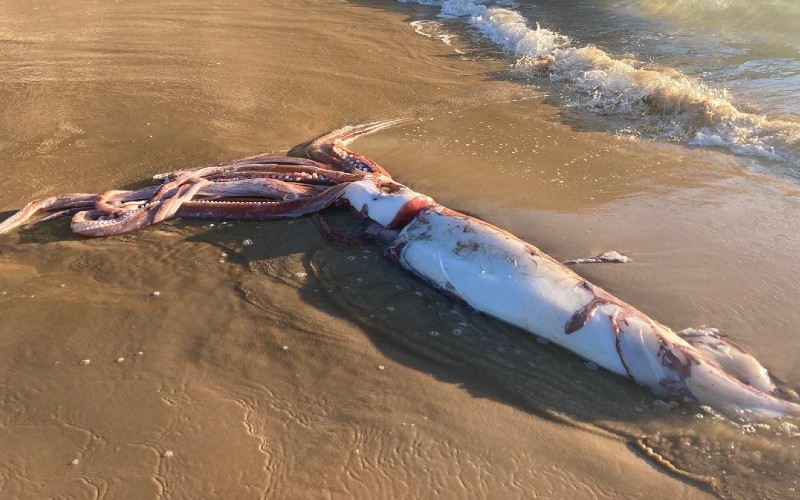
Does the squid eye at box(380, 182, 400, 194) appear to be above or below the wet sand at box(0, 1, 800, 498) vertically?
above

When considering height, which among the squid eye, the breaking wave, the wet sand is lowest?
the wet sand

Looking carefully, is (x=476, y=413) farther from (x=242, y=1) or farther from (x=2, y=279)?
(x=242, y=1)

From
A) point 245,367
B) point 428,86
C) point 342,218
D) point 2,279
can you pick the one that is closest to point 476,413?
point 245,367

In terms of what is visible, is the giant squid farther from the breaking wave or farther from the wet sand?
the breaking wave

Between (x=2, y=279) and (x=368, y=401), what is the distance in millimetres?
3081

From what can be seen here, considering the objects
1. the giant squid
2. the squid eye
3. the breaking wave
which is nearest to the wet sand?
the giant squid

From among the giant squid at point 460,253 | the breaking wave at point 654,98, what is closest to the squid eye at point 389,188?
the giant squid at point 460,253

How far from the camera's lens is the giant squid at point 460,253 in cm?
372

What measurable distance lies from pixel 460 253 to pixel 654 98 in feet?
15.8

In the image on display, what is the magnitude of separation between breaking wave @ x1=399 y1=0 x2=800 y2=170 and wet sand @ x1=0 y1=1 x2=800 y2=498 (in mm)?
573

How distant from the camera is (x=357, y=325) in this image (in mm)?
4301

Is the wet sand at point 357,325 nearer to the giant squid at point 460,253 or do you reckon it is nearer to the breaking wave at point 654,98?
the giant squid at point 460,253

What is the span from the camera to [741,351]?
3.96 metres

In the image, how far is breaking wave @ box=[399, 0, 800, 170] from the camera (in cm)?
687
